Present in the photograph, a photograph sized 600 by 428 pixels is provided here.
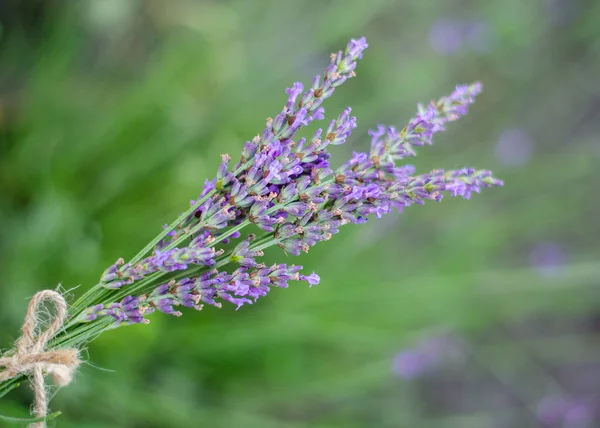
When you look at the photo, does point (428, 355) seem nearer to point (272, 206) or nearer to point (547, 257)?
point (547, 257)

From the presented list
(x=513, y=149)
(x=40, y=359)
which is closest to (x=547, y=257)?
(x=513, y=149)

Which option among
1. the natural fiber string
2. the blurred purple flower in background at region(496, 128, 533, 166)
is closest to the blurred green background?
the blurred purple flower in background at region(496, 128, 533, 166)

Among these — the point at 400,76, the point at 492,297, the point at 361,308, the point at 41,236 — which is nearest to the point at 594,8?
the point at 400,76

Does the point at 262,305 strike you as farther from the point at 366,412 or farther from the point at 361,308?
the point at 366,412

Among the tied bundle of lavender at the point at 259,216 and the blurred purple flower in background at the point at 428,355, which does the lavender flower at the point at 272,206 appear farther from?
the blurred purple flower in background at the point at 428,355

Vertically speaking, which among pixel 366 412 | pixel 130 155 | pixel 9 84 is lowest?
pixel 366 412

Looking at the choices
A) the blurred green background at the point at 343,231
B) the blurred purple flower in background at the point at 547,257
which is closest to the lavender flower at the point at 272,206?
the blurred green background at the point at 343,231
